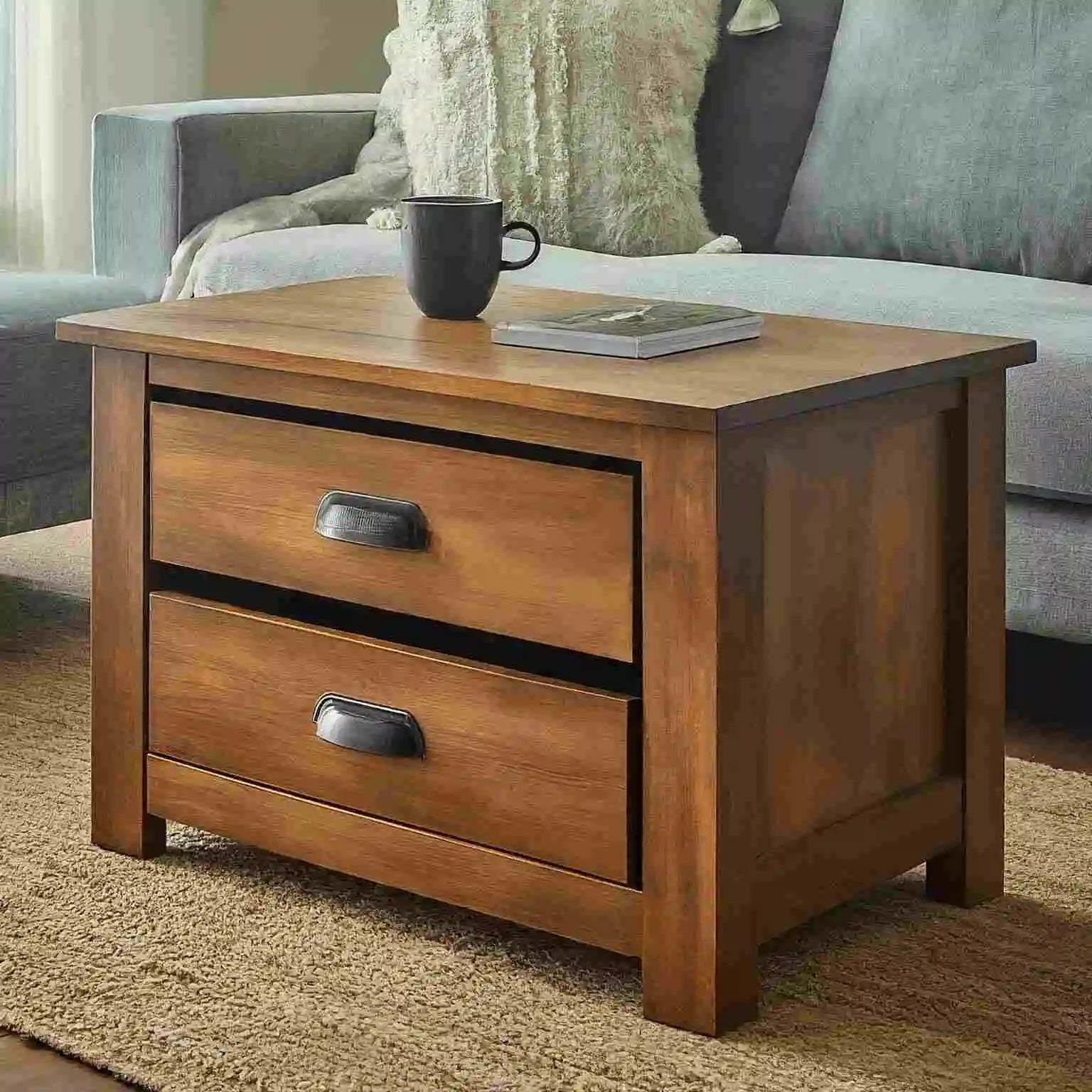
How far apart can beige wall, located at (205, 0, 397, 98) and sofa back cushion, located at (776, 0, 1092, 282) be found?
186 cm

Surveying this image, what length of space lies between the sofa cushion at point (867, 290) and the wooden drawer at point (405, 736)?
0.66 meters

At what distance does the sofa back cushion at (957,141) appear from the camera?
7.01 ft

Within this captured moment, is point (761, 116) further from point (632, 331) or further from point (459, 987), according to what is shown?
point (459, 987)

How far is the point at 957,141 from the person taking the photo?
2.22 m

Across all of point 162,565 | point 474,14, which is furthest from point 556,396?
point 474,14

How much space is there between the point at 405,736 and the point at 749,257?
3.73ft

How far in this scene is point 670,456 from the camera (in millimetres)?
1099

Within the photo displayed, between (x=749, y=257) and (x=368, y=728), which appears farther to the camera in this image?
(x=749, y=257)

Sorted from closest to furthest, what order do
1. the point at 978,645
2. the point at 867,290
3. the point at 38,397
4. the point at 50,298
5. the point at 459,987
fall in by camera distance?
1. the point at 459,987
2. the point at 978,645
3. the point at 867,290
4. the point at 38,397
5. the point at 50,298

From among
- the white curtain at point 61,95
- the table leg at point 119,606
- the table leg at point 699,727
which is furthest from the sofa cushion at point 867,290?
the white curtain at point 61,95

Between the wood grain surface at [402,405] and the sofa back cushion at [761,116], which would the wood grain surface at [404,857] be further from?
the sofa back cushion at [761,116]

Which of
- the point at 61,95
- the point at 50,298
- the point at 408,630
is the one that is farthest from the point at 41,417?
the point at 61,95

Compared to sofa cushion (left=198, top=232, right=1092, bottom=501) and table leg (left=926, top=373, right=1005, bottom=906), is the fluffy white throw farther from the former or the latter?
table leg (left=926, top=373, right=1005, bottom=906)

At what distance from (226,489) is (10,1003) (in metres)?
0.40
